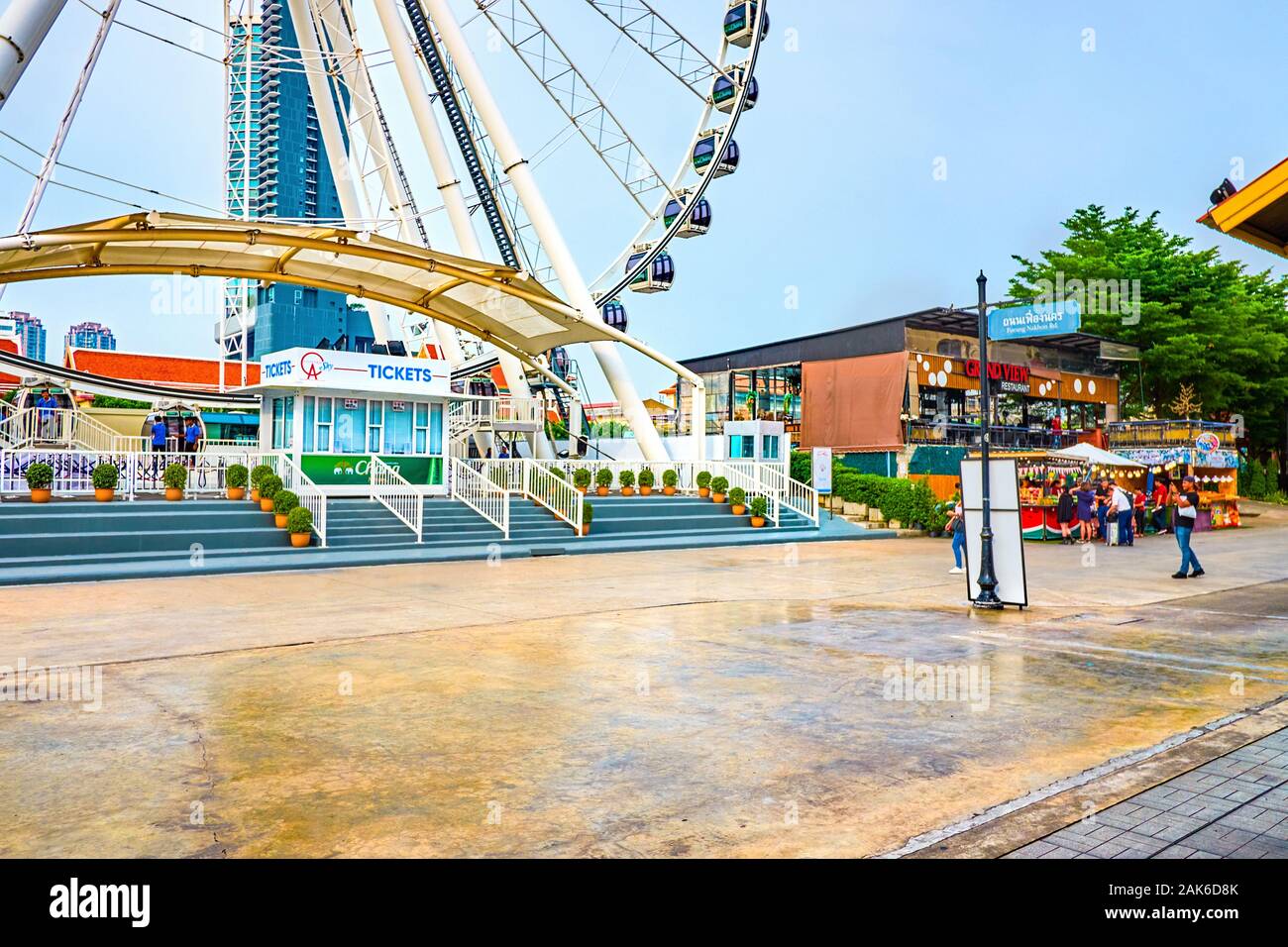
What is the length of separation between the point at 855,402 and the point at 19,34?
28095 mm

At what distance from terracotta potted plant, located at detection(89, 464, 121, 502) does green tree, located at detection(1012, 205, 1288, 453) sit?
42.4 m

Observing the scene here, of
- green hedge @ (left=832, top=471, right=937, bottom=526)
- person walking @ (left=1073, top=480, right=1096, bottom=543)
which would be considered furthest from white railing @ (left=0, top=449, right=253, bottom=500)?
person walking @ (left=1073, top=480, right=1096, bottom=543)

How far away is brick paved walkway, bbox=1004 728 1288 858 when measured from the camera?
414 cm

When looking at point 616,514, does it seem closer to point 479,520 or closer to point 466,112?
point 479,520

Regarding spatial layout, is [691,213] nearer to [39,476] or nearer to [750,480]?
[750,480]

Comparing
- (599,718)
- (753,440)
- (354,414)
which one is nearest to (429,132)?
(354,414)

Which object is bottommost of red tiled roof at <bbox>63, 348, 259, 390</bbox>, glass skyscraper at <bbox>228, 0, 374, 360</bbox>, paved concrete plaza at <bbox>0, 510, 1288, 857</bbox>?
paved concrete plaza at <bbox>0, 510, 1288, 857</bbox>

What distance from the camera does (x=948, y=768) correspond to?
547 cm

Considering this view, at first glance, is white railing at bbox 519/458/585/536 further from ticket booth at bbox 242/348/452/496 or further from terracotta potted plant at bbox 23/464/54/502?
terracotta potted plant at bbox 23/464/54/502

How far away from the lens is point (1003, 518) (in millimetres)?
12422

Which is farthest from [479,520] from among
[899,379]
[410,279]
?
[899,379]

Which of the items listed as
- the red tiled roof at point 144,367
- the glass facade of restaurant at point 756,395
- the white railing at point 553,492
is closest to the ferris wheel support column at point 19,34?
the white railing at point 553,492

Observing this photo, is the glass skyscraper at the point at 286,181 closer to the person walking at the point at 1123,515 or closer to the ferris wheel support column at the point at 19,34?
the ferris wheel support column at the point at 19,34

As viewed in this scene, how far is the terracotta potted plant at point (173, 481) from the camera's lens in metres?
20.2
